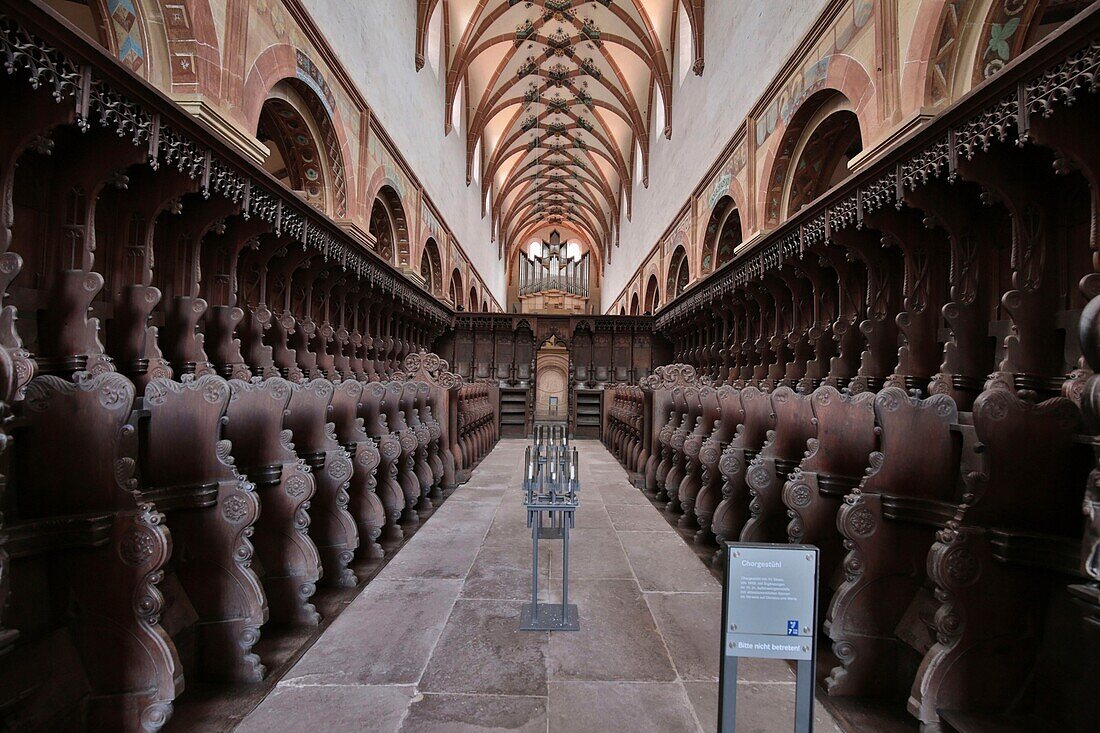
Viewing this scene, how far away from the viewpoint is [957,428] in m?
2.21

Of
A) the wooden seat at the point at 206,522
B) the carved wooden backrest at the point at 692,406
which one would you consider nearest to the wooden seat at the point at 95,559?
the wooden seat at the point at 206,522

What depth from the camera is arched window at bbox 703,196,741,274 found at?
1024 cm

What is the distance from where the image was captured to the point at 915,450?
7.34 ft

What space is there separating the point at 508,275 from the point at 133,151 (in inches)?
1219

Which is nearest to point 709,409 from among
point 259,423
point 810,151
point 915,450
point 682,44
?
point 915,450

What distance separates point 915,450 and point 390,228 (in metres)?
10.1

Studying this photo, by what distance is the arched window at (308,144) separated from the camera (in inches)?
262

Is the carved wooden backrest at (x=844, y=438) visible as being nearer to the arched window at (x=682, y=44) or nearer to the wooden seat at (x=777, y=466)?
the wooden seat at (x=777, y=466)

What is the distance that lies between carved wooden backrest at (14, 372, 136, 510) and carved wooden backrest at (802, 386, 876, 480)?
9.74 feet

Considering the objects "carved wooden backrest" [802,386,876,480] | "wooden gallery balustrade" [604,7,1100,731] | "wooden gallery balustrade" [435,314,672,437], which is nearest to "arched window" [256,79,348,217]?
"wooden gallery balustrade" [604,7,1100,731]

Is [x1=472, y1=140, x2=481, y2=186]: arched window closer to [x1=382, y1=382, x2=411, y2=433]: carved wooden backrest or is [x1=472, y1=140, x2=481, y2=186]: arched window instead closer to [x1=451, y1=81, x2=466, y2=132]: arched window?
[x1=451, y1=81, x2=466, y2=132]: arched window

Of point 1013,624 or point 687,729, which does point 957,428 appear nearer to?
point 1013,624

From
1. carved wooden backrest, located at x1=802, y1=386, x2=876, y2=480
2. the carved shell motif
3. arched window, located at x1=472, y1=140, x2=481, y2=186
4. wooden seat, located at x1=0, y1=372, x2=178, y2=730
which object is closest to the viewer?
wooden seat, located at x1=0, y1=372, x2=178, y2=730

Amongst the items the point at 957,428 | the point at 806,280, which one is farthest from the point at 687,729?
the point at 806,280
